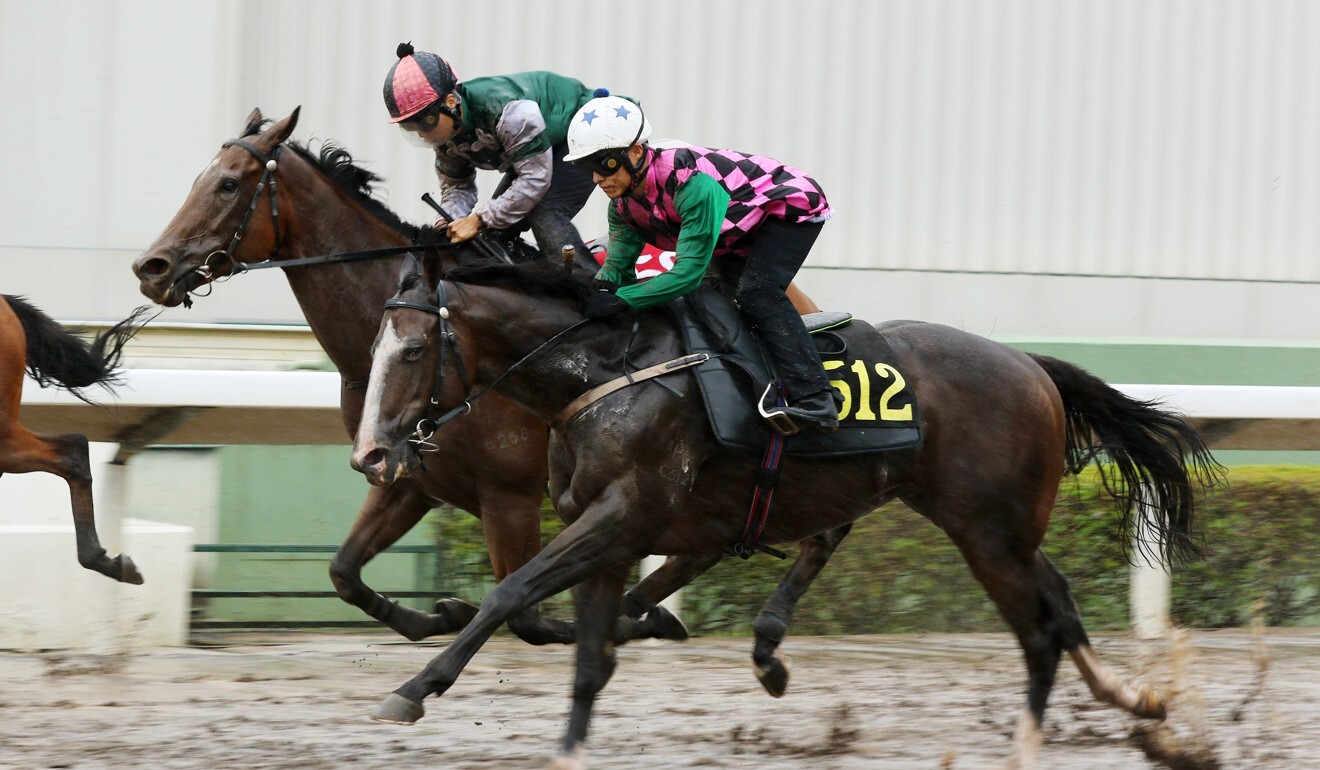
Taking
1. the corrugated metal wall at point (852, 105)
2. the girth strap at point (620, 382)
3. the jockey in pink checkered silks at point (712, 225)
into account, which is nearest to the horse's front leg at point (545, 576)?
the girth strap at point (620, 382)

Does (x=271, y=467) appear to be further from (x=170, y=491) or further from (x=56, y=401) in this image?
(x=56, y=401)

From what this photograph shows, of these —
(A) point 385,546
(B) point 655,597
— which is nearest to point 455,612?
(A) point 385,546

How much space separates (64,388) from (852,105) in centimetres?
488

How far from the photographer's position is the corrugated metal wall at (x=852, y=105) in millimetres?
7797

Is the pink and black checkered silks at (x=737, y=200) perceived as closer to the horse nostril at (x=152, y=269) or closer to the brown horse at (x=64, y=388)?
the horse nostril at (x=152, y=269)

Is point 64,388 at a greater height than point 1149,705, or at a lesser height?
greater

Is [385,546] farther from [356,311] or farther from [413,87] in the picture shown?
[413,87]

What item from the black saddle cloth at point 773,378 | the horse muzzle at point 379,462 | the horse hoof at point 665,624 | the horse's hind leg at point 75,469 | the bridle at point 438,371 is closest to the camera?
the horse muzzle at point 379,462

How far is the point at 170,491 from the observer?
23.2ft

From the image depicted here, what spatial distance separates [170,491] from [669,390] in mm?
3838

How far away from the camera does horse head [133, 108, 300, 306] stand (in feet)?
15.7

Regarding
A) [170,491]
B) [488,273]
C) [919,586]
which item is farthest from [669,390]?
[170,491]

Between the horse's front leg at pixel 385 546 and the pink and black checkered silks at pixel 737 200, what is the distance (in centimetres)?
132

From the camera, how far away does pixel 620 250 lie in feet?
14.7
